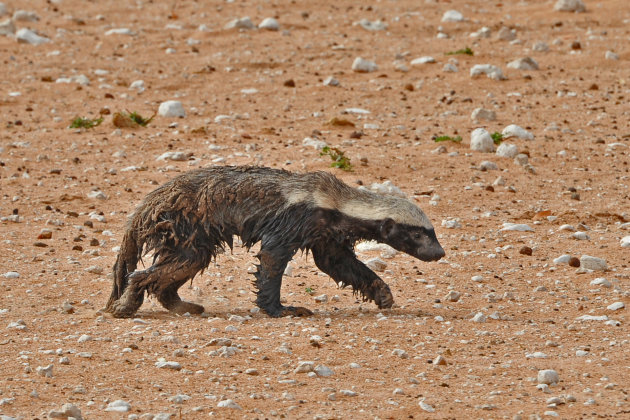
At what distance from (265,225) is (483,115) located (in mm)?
6187

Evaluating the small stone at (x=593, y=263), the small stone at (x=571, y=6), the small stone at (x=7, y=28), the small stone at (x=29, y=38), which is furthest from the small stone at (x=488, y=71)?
the small stone at (x=7, y=28)

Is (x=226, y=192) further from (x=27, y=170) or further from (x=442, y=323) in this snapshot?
(x=27, y=170)

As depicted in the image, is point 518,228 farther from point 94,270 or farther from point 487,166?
point 94,270

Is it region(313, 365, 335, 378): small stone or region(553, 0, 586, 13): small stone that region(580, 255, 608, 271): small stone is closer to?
region(313, 365, 335, 378): small stone

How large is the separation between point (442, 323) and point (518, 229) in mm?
2918

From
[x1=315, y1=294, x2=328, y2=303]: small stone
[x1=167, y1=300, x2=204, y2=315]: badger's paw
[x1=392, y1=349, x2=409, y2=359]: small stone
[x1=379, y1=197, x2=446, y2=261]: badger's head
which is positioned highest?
[x1=379, y1=197, x2=446, y2=261]: badger's head

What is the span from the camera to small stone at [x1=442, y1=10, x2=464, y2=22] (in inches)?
728

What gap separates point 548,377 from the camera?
6477 millimetres

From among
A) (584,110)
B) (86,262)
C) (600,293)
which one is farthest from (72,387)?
(584,110)

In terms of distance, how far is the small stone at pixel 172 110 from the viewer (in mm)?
14188

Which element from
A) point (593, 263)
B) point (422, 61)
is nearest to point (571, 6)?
point (422, 61)

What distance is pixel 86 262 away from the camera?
9.75m

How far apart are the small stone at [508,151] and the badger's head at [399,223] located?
14.5 feet

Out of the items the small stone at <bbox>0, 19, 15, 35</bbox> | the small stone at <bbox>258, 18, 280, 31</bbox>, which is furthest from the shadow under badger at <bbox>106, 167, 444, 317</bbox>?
the small stone at <bbox>0, 19, 15, 35</bbox>
